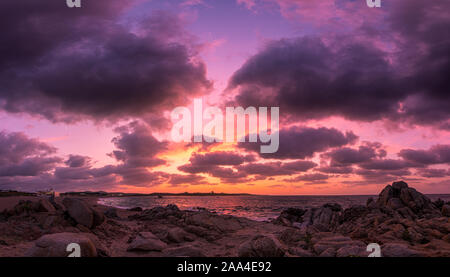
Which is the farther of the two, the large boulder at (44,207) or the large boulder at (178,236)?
the large boulder at (44,207)

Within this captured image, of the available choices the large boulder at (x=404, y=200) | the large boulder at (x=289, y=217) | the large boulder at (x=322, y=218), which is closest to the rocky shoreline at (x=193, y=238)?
the large boulder at (x=322, y=218)

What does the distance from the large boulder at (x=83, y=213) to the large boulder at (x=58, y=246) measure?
6.15 m

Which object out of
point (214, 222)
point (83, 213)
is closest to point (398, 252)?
point (214, 222)

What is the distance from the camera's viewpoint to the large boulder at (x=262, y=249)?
37.9ft

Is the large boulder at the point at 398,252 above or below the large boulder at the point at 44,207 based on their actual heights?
below

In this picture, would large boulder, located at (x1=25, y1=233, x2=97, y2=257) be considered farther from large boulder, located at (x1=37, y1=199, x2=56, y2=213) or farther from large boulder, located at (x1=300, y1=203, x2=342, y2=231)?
large boulder, located at (x1=300, y1=203, x2=342, y2=231)

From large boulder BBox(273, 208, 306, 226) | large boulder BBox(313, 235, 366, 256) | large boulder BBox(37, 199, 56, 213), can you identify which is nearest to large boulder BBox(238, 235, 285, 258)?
large boulder BBox(313, 235, 366, 256)

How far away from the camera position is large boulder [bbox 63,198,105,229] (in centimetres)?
1636

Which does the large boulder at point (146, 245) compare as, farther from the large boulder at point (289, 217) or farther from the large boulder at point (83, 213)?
the large boulder at point (289, 217)

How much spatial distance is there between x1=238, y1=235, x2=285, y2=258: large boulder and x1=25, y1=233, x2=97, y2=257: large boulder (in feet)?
18.2

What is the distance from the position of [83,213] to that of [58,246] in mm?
6827

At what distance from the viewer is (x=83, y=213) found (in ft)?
53.9
